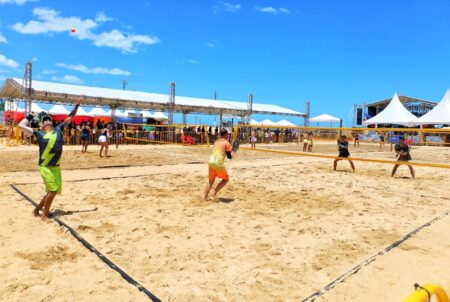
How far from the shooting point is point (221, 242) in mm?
4344

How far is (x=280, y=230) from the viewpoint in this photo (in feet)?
16.1

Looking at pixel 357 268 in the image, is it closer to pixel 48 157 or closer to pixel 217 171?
pixel 217 171

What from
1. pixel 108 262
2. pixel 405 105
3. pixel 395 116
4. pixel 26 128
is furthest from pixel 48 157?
pixel 405 105

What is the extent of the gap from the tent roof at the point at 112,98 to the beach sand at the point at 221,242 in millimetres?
16432

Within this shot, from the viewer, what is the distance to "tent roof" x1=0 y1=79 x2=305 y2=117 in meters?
22.7

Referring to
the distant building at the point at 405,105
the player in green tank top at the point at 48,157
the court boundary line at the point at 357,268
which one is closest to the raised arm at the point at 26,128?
the player in green tank top at the point at 48,157

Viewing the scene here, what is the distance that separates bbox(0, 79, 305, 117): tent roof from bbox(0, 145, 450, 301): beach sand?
16432 millimetres

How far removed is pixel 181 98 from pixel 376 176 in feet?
77.3

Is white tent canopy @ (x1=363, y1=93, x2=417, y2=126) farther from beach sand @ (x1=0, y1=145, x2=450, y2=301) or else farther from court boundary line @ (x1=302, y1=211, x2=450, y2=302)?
court boundary line @ (x1=302, y1=211, x2=450, y2=302)

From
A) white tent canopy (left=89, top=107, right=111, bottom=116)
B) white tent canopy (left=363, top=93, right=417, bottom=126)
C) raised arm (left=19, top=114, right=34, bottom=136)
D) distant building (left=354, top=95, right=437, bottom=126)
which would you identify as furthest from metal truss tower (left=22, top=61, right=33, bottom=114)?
distant building (left=354, top=95, right=437, bottom=126)

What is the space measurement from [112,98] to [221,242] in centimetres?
2300

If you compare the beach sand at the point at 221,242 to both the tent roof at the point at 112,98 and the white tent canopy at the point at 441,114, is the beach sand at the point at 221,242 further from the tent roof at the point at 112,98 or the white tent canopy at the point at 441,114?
the white tent canopy at the point at 441,114

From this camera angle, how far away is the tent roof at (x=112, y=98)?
894 inches

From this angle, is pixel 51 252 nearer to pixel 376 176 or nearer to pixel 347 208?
pixel 347 208
